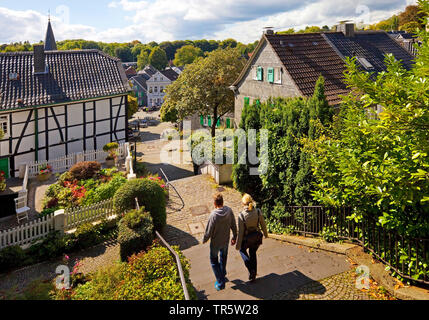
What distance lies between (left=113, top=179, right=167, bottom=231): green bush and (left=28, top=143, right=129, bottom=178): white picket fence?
8.75 metres

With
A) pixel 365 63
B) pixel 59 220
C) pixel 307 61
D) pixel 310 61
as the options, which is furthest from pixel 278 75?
pixel 59 220

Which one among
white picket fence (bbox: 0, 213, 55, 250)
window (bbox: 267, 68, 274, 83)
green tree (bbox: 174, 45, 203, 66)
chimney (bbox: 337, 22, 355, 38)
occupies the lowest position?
white picket fence (bbox: 0, 213, 55, 250)

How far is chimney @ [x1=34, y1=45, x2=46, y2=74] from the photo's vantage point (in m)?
21.4

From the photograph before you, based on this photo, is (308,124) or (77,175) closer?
(308,124)

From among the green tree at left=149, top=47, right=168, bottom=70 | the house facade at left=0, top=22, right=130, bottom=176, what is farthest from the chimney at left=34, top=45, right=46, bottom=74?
the green tree at left=149, top=47, right=168, bottom=70

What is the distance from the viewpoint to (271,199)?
40.6 ft

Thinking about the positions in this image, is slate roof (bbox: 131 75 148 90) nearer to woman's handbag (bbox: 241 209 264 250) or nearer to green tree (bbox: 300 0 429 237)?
green tree (bbox: 300 0 429 237)

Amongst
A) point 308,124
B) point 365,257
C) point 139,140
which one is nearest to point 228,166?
point 308,124

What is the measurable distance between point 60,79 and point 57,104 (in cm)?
222

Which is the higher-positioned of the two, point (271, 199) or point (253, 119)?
point (253, 119)
